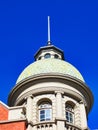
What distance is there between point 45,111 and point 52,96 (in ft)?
3.94

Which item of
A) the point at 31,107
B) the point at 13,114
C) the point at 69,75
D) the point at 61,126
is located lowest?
the point at 13,114

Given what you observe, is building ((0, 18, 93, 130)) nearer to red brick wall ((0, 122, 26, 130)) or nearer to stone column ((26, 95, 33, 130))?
stone column ((26, 95, 33, 130))

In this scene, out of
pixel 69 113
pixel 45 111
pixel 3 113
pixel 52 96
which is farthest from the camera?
pixel 52 96

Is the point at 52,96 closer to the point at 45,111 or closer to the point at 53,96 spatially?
the point at 53,96

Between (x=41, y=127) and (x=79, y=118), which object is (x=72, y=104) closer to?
(x=79, y=118)

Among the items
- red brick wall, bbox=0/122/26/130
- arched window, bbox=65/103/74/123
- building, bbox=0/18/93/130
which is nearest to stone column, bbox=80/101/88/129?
building, bbox=0/18/93/130

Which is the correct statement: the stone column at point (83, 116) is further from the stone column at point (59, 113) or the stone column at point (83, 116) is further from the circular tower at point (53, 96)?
the stone column at point (59, 113)

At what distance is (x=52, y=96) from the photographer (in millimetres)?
29844

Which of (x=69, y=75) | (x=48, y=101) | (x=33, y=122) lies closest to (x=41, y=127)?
(x=33, y=122)

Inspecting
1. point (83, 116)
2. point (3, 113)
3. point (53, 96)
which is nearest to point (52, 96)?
point (53, 96)

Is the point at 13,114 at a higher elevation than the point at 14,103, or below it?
below

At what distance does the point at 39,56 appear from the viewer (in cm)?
3662

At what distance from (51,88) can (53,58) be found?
5.21 meters

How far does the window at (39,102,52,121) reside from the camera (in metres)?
28.9
